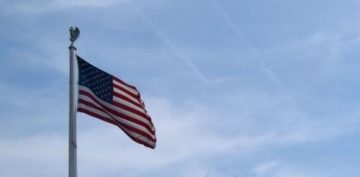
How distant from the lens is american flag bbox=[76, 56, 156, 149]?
22.6m

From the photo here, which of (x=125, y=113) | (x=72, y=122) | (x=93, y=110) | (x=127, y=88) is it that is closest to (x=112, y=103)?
(x=125, y=113)

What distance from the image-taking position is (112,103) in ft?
74.7

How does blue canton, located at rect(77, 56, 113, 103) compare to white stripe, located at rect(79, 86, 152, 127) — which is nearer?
white stripe, located at rect(79, 86, 152, 127)

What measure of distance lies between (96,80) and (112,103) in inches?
26.9

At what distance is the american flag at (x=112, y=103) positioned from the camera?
890 inches

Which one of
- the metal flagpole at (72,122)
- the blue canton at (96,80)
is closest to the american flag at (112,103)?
the blue canton at (96,80)

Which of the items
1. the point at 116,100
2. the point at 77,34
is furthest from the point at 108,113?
the point at 77,34

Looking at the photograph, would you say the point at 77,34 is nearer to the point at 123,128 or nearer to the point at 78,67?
the point at 78,67

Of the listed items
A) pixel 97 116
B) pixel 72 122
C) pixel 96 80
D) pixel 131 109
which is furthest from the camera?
pixel 131 109

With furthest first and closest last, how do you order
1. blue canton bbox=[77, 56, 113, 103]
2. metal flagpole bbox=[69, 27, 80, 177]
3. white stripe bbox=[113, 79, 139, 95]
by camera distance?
white stripe bbox=[113, 79, 139, 95]
blue canton bbox=[77, 56, 113, 103]
metal flagpole bbox=[69, 27, 80, 177]

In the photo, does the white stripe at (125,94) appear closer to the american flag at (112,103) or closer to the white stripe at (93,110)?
the american flag at (112,103)

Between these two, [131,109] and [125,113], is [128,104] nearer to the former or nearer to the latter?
[131,109]

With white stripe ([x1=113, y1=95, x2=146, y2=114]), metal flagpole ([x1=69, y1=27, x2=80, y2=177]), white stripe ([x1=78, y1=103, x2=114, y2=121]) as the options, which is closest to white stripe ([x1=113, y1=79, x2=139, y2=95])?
white stripe ([x1=113, y1=95, x2=146, y2=114])

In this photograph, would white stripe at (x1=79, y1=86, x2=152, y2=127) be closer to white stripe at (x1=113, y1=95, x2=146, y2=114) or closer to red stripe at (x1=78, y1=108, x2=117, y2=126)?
white stripe at (x1=113, y1=95, x2=146, y2=114)
